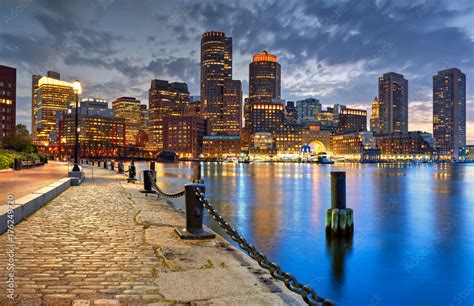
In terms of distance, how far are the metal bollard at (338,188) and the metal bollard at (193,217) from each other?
8.21 metres

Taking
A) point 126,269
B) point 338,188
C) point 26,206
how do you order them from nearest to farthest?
point 126,269 → point 26,206 → point 338,188

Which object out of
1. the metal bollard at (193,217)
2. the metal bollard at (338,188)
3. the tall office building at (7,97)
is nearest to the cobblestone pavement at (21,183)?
the metal bollard at (193,217)

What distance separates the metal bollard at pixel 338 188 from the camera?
17125 mm

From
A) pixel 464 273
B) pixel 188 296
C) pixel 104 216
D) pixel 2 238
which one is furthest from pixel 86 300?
pixel 464 273

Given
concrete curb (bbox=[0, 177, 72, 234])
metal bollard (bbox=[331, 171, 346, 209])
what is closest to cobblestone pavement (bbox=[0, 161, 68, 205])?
concrete curb (bbox=[0, 177, 72, 234])

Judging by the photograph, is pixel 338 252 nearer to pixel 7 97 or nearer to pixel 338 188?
pixel 338 188

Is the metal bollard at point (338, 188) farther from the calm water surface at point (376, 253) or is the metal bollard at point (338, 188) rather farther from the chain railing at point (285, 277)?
the chain railing at point (285, 277)

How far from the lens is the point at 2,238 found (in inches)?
380

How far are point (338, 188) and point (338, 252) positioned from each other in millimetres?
2871

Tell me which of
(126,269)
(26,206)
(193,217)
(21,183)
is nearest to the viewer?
(126,269)

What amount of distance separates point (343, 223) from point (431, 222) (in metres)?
11.1

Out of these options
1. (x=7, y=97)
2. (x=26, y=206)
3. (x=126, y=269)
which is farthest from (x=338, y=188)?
(x=7, y=97)

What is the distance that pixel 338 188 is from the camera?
17203 mm

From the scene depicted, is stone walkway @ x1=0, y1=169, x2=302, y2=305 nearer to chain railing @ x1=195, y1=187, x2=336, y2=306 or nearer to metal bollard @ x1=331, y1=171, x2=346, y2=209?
chain railing @ x1=195, y1=187, x2=336, y2=306
